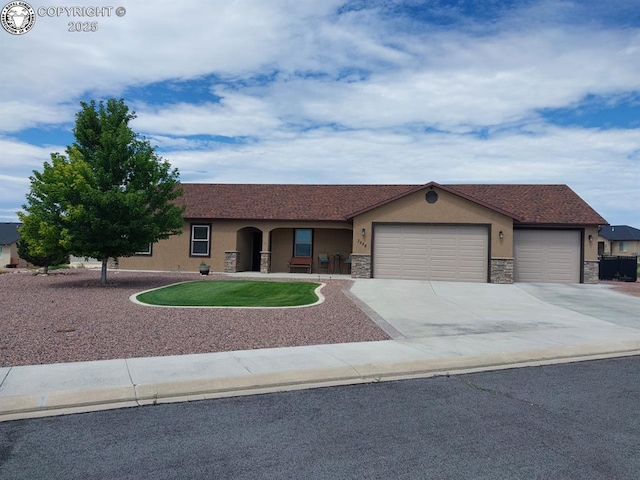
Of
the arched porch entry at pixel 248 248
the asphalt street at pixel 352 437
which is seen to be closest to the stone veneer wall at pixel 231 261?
the arched porch entry at pixel 248 248

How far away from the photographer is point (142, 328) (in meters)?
10.5

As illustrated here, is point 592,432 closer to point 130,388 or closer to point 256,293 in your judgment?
point 130,388

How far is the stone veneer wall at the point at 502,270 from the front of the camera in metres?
23.2

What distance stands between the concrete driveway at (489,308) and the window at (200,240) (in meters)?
9.23

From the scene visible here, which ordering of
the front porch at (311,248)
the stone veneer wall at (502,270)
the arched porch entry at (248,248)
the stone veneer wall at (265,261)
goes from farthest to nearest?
the front porch at (311,248), the arched porch entry at (248,248), the stone veneer wall at (265,261), the stone veneer wall at (502,270)

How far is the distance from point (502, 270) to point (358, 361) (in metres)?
16.8

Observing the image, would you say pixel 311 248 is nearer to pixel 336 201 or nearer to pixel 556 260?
pixel 336 201

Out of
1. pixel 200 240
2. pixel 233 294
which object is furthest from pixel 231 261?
pixel 233 294

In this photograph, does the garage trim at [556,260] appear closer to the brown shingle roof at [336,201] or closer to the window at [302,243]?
the brown shingle roof at [336,201]

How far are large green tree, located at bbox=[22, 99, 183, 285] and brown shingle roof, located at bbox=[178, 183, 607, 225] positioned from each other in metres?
7.62

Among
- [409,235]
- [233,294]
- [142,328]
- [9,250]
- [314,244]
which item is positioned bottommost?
[142,328]

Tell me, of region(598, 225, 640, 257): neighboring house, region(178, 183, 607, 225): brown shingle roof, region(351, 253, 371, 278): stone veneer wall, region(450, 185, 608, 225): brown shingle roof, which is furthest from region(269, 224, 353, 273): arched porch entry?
region(598, 225, 640, 257): neighboring house

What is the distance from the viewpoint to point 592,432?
540 cm

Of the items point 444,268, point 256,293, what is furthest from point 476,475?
point 444,268
